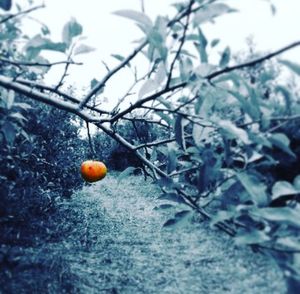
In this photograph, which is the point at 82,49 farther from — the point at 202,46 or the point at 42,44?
the point at 202,46

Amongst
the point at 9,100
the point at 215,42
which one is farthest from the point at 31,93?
the point at 215,42

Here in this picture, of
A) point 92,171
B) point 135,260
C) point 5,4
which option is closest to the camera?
point 5,4

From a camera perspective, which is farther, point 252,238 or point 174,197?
point 174,197

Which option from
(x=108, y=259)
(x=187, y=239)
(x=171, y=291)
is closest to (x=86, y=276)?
(x=108, y=259)

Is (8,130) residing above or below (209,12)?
below

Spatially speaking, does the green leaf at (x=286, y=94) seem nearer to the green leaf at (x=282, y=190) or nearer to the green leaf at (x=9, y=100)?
A: the green leaf at (x=282, y=190)

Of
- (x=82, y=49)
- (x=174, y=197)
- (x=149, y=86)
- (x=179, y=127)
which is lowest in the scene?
(x=174, y=197)

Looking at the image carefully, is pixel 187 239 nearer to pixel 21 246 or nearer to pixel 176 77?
pixel 21 246

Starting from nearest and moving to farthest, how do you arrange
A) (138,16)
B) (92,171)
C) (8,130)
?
(138,16)
(8,130)
(92,171)
